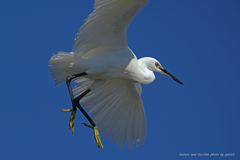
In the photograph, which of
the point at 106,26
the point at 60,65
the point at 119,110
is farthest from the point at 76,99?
the point at 106,26

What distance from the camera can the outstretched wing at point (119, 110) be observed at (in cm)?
948

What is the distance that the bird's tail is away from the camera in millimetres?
8117

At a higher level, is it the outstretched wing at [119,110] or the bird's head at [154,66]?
the bird's head at [154,66]

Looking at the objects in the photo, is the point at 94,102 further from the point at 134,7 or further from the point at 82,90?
the point at 134,7

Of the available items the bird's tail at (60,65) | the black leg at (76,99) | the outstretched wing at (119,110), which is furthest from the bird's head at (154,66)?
the bird's tail at (60,65)

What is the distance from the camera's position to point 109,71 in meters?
8.23

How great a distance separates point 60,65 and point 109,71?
112 centimetres

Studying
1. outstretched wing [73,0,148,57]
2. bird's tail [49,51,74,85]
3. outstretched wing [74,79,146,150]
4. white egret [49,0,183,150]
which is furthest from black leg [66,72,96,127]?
outstretched wing [74,79,146,150]

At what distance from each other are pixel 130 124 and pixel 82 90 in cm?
152

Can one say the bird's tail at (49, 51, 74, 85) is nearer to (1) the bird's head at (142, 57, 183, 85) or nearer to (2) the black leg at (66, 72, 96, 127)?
(2) the black leg at (66, 72, 96, 127)

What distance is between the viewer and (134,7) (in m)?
7.35

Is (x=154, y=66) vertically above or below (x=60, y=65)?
below

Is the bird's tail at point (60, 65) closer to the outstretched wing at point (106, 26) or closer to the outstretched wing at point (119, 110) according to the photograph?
the outstretched wing at point (106, 26)

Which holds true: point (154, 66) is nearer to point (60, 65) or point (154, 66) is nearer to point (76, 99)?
point (76, 99)
